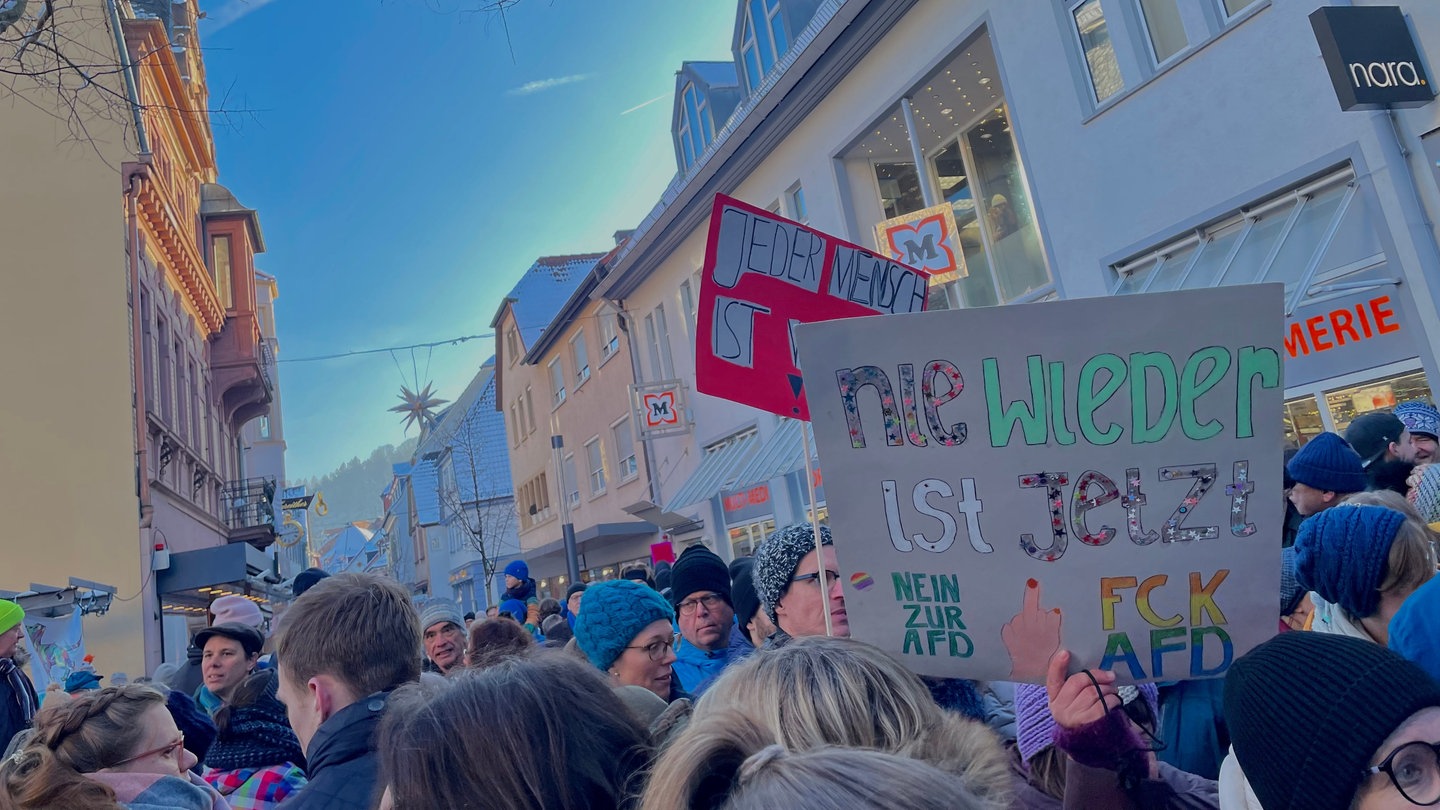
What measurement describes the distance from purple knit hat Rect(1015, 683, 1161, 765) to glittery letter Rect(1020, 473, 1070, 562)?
333mm

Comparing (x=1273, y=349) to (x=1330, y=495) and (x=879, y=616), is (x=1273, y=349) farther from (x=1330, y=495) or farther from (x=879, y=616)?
(x=1330, y=495)

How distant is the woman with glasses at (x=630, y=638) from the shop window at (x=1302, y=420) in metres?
7.34

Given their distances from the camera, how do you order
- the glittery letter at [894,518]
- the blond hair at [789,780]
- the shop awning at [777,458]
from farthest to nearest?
the shop awning at [777,458] < the glittery letter at [894,518] < the blond hair at [789,780]

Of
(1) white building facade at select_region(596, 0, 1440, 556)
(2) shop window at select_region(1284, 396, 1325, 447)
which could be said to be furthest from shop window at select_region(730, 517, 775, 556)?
(2) shop window at select_region(1284, 396, 1325, 447)

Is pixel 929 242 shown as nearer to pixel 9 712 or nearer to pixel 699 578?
pixel 699 578

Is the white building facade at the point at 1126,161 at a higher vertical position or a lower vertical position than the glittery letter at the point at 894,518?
higher

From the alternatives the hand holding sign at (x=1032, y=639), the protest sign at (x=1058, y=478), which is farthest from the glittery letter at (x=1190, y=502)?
the hand holding sign at (x=1032, y=639)

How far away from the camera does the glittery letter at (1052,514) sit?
7.61ft

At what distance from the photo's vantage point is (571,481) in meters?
30.1

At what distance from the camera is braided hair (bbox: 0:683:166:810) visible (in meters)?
2.58

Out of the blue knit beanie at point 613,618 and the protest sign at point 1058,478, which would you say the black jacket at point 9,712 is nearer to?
the blue knit beanie at point 613,618

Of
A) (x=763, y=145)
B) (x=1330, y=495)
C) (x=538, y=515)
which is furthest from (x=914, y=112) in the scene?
(x=538, y=515)

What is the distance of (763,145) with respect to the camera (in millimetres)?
16984

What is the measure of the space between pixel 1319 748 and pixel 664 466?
21.6 meters
